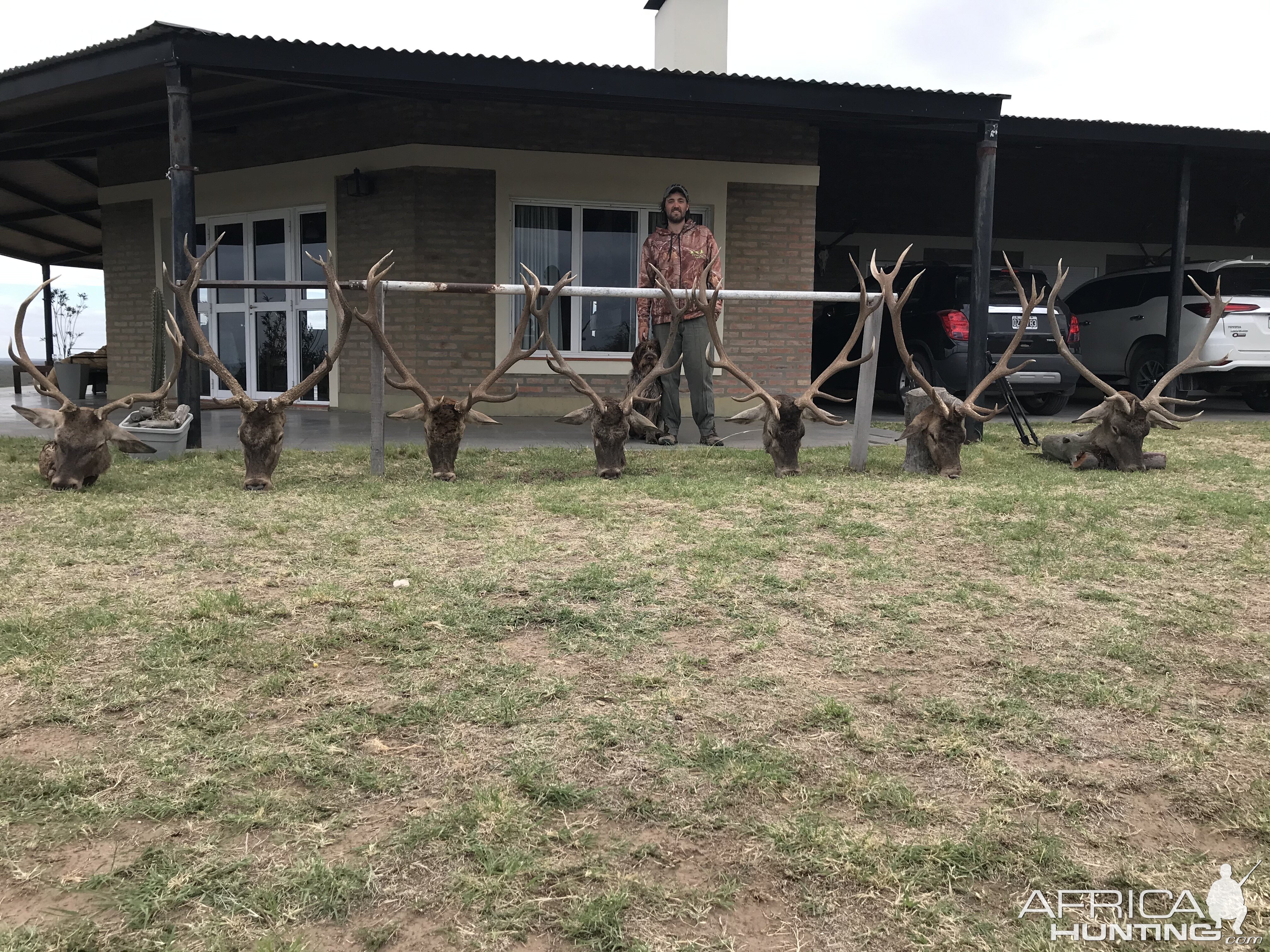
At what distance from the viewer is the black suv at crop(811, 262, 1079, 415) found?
11109 millimetres

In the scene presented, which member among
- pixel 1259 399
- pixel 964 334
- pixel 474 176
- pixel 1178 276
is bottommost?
pixel 1259 399

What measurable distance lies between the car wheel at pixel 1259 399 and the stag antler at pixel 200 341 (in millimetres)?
13046

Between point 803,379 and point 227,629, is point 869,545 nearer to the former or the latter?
point 227,629

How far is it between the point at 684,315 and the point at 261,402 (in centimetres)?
338

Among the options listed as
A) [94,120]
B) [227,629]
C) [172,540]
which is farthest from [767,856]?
[94,120]

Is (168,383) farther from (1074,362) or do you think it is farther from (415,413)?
(1074,362)

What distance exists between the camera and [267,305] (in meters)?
12.7

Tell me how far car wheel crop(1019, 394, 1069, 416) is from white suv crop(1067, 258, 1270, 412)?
3.57ft

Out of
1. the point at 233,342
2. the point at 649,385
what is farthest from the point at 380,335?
the point at 233,342

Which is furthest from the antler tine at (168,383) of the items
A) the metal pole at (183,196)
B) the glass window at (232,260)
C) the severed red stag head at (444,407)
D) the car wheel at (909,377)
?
the car wheel at (909,377)

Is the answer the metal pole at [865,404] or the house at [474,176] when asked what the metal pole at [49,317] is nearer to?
the house at [474,176]

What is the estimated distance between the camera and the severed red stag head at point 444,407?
22.3 feet

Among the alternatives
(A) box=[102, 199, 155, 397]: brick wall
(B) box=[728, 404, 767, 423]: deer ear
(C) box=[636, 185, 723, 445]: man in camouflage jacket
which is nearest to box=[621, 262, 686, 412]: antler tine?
(C) box=[636, 185, 723, 445]: man in camouflage jacket

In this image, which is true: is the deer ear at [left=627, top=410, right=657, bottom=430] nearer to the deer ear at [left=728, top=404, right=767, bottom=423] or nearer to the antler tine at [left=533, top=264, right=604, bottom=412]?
the antler tine at [left=533, top=264, right=604, bottom=412]
